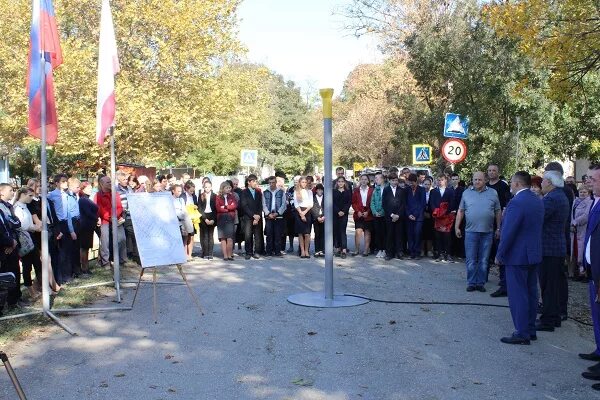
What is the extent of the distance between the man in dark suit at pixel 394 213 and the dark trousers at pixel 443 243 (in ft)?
2.80

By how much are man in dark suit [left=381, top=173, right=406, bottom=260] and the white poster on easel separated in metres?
6.41

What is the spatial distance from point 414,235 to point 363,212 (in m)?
1.37

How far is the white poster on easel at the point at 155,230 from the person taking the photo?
31.7ft

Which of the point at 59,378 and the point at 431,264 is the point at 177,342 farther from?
the point at 431,264

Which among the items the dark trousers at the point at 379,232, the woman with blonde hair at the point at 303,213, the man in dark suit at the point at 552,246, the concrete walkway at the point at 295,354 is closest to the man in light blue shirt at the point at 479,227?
the concrete walkway at the point at 295,354

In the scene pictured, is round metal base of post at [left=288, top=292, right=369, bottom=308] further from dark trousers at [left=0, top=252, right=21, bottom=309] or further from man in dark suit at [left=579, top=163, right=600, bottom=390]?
dark trousers at [left=0, top=252, right=21, bottom=309]

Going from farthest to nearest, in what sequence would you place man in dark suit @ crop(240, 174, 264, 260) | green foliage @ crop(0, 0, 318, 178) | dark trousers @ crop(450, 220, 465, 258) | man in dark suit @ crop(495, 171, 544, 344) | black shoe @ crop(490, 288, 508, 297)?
green foliage @ crop(0, 0, 318, 178) < man in dark suit @ crop(240, 174, 264, 260) < dark trousers @ crop(450, 220, 465, 258) < black shoe @ crop(490, 288, 508, 297) < man in dark suit @ crop(495, 171, 544, 344)

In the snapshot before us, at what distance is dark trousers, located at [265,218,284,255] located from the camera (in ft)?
52.0

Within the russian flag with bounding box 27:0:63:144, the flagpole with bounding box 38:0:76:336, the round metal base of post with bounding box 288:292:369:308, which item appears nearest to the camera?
the flagpole with bounding box 38:0:76:336

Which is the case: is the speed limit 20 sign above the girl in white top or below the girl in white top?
above

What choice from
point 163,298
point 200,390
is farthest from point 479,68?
point 200,390

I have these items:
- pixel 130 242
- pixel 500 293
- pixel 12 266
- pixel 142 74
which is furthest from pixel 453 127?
pixel 142 74

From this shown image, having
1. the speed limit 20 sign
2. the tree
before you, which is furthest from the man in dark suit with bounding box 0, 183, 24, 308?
the speed limit 20 sign

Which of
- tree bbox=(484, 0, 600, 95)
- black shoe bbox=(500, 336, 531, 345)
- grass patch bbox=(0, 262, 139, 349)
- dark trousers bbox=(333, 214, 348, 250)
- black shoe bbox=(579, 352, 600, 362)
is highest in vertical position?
tree bbox=(484, 0, 600, 95)
